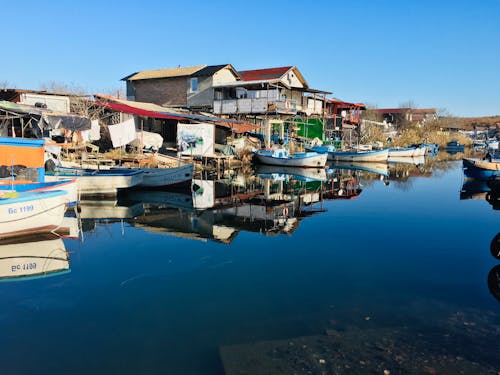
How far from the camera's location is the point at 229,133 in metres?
37.7

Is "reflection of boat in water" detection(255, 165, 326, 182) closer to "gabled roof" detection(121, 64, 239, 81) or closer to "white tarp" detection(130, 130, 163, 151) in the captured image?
"white tarp" detection(130, 130, 163, 151)

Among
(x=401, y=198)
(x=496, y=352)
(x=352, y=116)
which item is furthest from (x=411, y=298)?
(x=352, y=116)

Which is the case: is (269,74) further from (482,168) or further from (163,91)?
(482,168)

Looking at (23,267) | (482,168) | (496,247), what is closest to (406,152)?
(482,168)

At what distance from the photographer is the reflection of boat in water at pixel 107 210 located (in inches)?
603

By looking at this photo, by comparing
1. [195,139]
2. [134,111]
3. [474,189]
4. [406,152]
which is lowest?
[474,189]

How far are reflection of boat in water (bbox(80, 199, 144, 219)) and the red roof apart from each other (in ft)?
94.6

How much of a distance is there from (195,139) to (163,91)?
1521 centimetres

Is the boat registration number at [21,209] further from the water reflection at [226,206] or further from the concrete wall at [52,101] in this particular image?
the concrete wall at [52,101]

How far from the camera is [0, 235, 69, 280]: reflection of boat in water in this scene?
29.6ft

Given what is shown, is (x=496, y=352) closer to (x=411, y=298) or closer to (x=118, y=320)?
(x=411, y=298)

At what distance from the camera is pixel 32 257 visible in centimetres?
995

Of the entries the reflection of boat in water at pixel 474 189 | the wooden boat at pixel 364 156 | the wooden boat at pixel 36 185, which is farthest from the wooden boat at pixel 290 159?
the wooden boat at pixel 36 185

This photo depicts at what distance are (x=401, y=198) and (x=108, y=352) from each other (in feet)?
59.9
